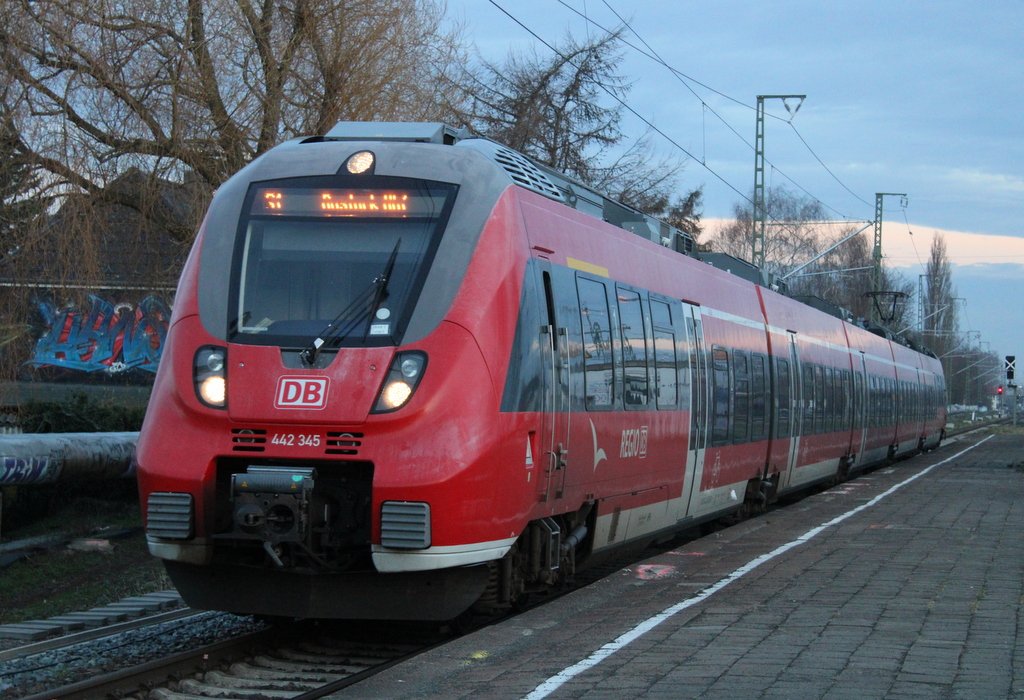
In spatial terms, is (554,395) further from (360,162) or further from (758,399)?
(758,399)

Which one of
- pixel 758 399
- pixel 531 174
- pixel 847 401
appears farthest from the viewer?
pixel 847 401

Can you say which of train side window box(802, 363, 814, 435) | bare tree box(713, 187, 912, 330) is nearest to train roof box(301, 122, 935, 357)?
train side window box(802, 363, 814, 435)

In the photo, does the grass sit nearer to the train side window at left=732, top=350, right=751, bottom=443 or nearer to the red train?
the red train

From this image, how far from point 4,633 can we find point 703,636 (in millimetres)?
5186

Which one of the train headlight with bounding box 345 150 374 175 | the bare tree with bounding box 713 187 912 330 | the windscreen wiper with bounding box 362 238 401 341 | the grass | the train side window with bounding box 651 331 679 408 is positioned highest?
the bare tree with bounding box 713 187 912 330

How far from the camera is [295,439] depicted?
6.91 meters

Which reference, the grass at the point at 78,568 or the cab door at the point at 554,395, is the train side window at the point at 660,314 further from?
the grass at the point at 78,568

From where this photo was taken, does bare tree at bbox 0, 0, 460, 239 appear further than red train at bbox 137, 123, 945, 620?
Yes

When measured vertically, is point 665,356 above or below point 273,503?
above

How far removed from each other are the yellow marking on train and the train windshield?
144 centimetres

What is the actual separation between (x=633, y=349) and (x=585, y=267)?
3.78 feet

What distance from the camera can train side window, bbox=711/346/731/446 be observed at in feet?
41.2

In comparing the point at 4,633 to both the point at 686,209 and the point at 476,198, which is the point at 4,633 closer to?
the point at 476,198

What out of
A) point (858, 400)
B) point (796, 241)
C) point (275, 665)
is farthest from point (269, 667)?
point (796, 241)
